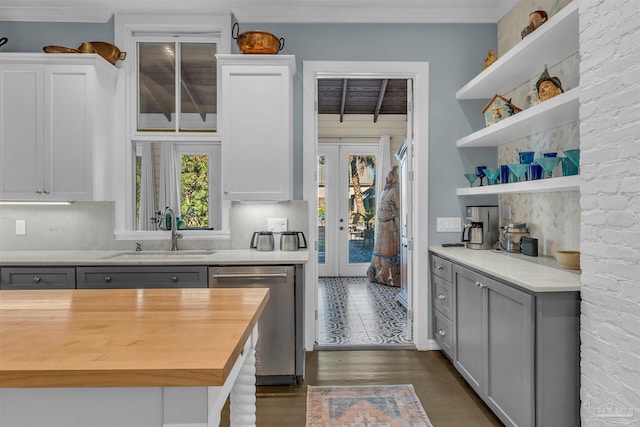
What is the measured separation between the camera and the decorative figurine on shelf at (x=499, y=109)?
305 centimetres

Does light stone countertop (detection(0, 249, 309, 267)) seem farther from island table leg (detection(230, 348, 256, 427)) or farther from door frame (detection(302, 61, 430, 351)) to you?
island table leg (detection(230, 348, 256, 427))

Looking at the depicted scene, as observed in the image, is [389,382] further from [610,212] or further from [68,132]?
[68,132]

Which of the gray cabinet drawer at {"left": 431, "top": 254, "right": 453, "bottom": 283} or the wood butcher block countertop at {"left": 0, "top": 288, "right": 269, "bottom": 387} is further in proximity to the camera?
the gray cabinet drawer at {"left": 431, "top": 254, "right": 453, "bottom": 283}

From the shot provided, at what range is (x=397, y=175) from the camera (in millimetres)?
6320

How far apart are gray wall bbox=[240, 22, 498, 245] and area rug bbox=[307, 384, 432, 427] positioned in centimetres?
140

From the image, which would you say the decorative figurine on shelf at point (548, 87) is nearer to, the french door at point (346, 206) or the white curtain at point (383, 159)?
the white curtain at point (383, 159)

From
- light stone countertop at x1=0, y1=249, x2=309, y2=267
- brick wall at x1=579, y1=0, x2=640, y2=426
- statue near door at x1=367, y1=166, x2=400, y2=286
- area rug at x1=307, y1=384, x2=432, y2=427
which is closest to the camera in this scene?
brick wall at x1=579, y1=0, x2=640, y2=426

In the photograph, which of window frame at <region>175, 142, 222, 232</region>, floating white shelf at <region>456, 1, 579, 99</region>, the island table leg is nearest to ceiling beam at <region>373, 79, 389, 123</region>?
floating white shelf at <region>456, 1, 579, 99</region>

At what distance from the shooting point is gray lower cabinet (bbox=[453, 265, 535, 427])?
1960 millimetres

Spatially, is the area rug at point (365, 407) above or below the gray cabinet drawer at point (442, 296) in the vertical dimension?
below

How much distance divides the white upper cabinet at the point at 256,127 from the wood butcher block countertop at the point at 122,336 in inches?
66.0

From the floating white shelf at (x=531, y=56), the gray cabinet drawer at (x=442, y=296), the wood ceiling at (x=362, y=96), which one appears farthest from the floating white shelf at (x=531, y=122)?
the wood ceiling at (x=362, y=96)

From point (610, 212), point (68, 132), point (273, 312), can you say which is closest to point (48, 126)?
point (68, 132)

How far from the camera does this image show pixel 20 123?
3.16 meters
